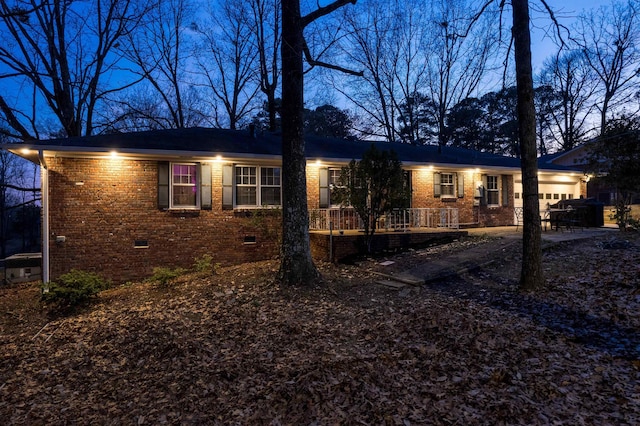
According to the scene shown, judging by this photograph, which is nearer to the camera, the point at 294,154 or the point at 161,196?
the point at 294,154

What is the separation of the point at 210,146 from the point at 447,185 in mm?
8872

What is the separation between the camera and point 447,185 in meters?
14.3

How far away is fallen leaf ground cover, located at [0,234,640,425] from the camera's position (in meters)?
3.14

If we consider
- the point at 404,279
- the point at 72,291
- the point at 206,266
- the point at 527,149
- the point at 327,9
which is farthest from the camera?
the point at 206,266

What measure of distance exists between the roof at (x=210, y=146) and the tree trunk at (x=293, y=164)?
370cm

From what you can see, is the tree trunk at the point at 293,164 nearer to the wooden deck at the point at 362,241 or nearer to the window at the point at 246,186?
the wooden deck at the point at 362,241

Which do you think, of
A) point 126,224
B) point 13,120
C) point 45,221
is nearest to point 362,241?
point 126,224

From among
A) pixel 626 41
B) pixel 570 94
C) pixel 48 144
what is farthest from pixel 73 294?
pixel 570 94

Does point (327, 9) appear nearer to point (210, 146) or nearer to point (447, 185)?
point (210, 146)

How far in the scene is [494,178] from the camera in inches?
611

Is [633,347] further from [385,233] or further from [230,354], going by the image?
[385,233]

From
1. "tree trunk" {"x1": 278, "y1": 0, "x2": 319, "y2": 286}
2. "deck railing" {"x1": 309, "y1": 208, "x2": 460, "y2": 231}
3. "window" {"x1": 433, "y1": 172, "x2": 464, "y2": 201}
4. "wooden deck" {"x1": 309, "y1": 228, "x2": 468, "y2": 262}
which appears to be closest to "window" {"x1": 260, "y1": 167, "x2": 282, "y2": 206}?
"deck railing" {"x1": 309, "y1": 208, "x2": 460, "y2": 231}

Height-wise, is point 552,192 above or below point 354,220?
above

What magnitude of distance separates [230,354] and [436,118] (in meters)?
26.3
